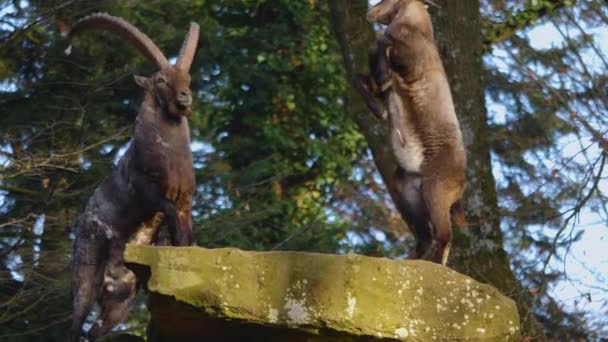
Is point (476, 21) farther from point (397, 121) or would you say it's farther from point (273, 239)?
point (273, 239)

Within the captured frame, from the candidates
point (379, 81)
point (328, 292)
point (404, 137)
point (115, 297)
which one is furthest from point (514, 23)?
point (328, 292)

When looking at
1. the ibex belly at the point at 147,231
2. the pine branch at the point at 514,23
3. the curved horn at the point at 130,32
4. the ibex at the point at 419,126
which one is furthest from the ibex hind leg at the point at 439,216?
the pine branch at the point at 514,23

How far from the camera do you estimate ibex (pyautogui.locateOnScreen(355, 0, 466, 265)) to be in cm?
825

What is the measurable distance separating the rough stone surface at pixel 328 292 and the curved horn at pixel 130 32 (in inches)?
69.0

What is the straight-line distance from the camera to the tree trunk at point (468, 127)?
38.2 ft

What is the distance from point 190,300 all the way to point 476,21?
6.60 metres

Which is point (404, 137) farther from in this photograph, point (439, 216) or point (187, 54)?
point (187, 54)

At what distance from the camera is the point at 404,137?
842 cm

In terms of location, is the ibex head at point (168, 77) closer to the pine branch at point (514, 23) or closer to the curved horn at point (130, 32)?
the curved horn at point (130, 32)

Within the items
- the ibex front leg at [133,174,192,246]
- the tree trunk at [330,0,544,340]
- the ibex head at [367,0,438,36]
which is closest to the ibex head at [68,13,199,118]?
the ibex front leg at [133,174,192,246]

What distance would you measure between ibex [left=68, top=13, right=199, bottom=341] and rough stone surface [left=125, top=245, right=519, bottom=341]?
94 centimetres

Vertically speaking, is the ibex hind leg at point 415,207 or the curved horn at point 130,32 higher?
the curved horn at point 130,32

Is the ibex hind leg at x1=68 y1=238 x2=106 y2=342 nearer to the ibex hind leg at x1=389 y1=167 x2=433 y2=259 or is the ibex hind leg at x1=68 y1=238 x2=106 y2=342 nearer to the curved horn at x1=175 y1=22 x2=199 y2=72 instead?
the curved horn at x1=175 y1=22 x2=199 y2=72

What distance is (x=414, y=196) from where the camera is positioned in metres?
8.32
